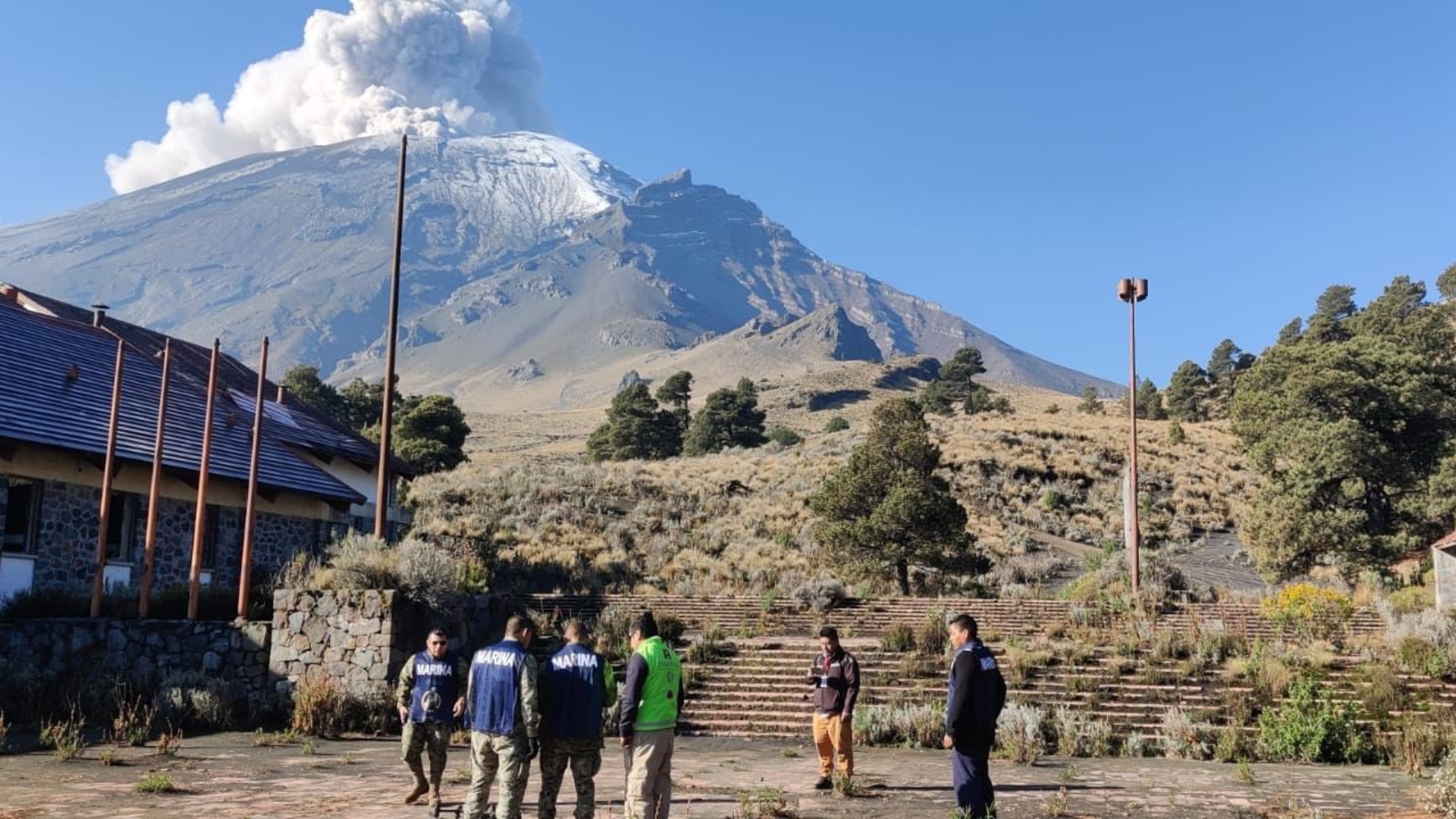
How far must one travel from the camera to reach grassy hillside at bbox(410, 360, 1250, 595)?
36.2m

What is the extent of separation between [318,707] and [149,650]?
120 inches

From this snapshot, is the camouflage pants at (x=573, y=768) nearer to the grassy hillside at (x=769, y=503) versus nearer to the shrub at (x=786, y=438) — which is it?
the grassy hillside at (x=769, y=503)

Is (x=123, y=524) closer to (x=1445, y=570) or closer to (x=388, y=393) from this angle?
(x=388, y=393)

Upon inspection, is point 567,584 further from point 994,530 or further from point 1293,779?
point 1293,779

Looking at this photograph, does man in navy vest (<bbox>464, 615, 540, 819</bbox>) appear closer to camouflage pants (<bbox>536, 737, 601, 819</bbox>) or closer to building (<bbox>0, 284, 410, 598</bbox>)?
camouflage pants (<bbox>536, 737, 601, 819</bbox>)

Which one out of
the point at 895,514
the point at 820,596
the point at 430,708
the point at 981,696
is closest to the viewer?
the point at 981,696

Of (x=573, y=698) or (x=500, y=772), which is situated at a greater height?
(x=573, y=698)

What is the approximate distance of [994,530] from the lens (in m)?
44.3

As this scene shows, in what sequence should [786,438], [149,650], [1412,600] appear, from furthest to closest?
[786,438]
[1412,600]
[149,650]

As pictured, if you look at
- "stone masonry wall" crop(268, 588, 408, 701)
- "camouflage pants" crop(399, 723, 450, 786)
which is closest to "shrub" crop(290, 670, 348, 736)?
"stone masonry wall" crop(268, 588, 408, 701)

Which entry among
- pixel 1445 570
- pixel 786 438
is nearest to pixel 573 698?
pixel 1445 570

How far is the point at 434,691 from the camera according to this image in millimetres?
10023

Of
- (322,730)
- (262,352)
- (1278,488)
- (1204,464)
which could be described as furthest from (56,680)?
(1204,464)

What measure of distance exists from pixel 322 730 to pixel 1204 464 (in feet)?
165
